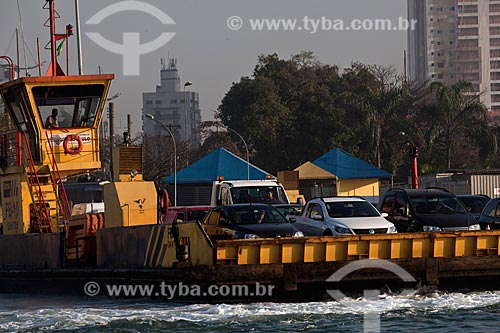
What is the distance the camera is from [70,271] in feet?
65.3

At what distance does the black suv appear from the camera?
2000cm

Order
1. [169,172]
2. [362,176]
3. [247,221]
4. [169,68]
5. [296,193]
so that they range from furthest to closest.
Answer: [169,68] < [169,172] < [362,176] < [296,193] < [247,221]

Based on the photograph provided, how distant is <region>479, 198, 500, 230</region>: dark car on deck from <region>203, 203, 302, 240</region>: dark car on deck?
5120 mm

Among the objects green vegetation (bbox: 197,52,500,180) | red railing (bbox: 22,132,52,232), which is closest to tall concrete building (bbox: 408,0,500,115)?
green vegetation (bbox: 197,52,500,180)

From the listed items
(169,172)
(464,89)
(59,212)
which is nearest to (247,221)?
(59,212)

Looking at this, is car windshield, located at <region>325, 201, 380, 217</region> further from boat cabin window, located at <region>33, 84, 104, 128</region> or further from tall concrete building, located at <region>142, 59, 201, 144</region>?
tall concrete building, located at <region>142, 59, 201, 144</region>

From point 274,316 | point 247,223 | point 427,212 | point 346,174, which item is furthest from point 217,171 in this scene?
point 274,316

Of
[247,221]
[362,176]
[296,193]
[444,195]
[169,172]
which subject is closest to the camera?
[247,221]

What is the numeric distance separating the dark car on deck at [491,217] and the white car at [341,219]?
2.90 m

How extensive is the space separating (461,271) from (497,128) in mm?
60810

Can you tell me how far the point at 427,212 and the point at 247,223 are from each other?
4233 mm

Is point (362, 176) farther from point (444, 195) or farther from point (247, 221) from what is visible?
point (247, 221)

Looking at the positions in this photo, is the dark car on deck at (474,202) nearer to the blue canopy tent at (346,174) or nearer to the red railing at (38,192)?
the red railing at (38,192)

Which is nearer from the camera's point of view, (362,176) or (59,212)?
(59,212)
